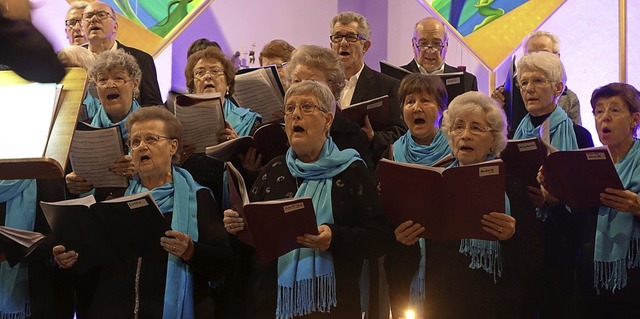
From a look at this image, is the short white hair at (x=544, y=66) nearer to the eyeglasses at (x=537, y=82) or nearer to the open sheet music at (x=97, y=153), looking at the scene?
the eyeglasses at (x=537, y=82)

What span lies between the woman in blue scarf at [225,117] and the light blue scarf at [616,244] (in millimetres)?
1537

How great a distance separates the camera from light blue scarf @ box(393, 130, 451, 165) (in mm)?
4027

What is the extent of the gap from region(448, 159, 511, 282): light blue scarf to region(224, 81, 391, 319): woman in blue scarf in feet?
1.09

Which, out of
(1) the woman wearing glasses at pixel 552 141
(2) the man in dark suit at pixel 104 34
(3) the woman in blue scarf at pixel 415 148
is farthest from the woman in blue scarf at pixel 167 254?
(1) the woman wearing glasses at pixel 552 141

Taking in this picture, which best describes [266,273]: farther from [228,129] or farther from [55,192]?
[55,192]

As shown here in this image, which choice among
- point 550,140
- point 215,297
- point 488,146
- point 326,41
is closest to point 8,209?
point 215,297

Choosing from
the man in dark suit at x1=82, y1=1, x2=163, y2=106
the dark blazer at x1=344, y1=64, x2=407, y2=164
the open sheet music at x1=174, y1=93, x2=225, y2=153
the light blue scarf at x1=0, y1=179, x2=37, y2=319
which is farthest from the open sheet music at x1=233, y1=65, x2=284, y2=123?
the light blue scarf at x1=0, y1=179, x2=37, y2=319

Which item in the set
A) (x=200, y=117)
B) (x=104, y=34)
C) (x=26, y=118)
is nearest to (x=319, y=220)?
(x=200, y=117)

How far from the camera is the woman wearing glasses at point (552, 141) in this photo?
4.19 m

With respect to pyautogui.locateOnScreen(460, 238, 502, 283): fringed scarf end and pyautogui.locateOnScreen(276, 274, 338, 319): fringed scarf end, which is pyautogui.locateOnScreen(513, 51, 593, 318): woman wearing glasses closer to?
pyautogui.locateOnScreen(460, 238, 502, 283): fringed scarf end

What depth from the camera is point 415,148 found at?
4.07 m

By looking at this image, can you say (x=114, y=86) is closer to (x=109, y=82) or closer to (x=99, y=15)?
(x=109, y=82)

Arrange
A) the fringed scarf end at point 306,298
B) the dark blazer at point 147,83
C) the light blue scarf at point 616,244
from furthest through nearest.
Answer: the dark blazer at point 147,83 → the light blue scarf at point 616,244 → the fringed scarf end at point 306,298

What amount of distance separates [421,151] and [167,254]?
1.18 m
